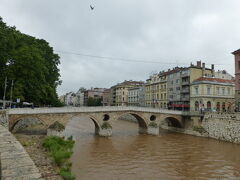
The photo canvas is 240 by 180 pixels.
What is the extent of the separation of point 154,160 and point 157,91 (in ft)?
135

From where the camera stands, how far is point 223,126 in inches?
1235

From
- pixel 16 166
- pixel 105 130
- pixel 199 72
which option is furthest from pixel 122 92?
pixel 16 166

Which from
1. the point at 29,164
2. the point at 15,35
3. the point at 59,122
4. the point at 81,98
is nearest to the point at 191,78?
the point at 59,122

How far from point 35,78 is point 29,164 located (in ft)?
82.7

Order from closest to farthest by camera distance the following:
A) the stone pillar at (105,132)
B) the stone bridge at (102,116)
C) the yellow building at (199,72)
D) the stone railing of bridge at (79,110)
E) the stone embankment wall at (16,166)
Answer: the stone embankment wall at (16,166)
the stone railing of bridge at (79,110)
the stone bridge at (102,116)
the stone pillar at (105,132)
the yellow building at (199,72)

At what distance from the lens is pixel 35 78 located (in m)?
30.4

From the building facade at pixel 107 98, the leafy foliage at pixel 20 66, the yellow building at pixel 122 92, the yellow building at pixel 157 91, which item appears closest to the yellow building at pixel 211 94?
the yellow building at pixel 157 91

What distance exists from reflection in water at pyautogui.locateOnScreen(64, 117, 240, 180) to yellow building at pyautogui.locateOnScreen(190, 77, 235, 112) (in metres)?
16.9

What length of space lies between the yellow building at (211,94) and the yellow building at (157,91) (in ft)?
36.7

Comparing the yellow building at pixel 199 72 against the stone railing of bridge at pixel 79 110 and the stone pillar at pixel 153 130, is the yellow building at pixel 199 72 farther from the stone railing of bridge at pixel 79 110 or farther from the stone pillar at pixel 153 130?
the stone pillar at pixel 153 130

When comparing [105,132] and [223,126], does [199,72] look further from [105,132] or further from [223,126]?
[105,132]

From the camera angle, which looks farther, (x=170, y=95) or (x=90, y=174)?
(x=170, y=95)

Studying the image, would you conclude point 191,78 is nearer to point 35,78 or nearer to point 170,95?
point 170,95

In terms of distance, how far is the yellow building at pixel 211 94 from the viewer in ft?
144
